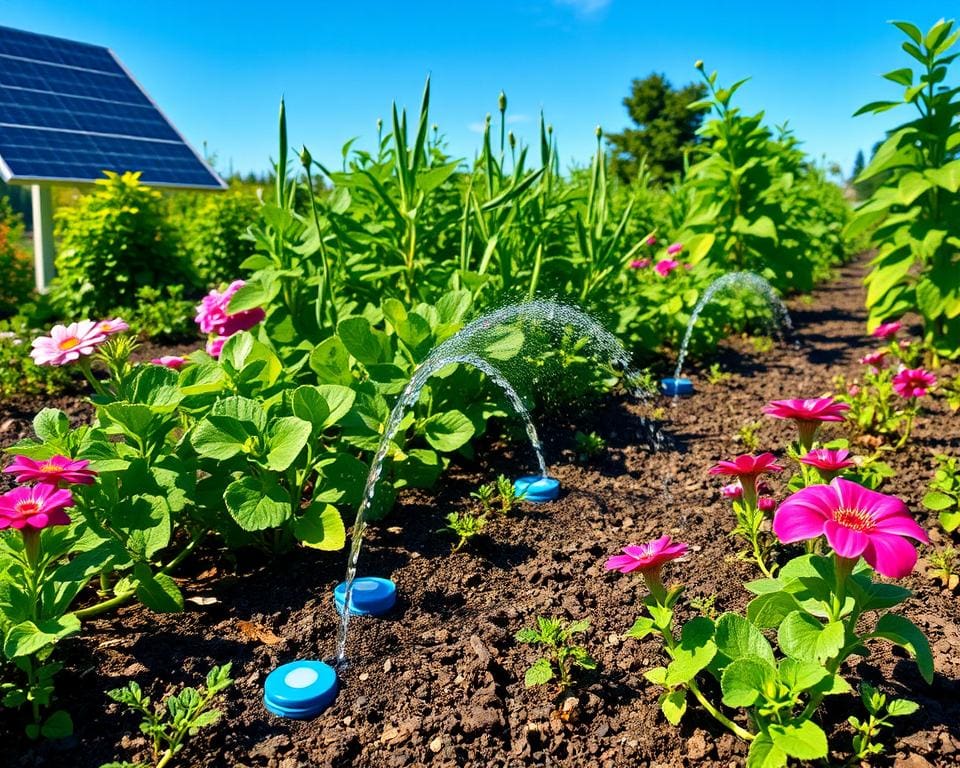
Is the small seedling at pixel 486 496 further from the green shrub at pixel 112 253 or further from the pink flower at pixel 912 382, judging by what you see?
the green shrub at pixel 112 253

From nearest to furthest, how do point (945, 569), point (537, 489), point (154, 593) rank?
1. point (154, 593)
2. point (945, 569)
3. point (537, 489)

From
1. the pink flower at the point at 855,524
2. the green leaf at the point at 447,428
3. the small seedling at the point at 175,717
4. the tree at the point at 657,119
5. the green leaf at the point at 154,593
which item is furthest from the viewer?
the tree at the point at 657,119

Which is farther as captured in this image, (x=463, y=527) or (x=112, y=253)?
(x=112, y=253)

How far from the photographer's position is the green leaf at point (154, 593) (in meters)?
1.67

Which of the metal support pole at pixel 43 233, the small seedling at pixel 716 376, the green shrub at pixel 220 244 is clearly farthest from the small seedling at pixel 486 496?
the metal support pole at pixel 43 233

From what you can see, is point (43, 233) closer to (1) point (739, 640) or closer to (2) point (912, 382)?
(2) point (912, 382)

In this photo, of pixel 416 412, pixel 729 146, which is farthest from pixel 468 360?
pixel 729 146

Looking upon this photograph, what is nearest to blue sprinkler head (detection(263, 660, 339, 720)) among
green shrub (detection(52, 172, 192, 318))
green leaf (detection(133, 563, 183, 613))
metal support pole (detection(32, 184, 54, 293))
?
green leaf (detection(133, 563, 183, 613))

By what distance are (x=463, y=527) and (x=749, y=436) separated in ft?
4.45

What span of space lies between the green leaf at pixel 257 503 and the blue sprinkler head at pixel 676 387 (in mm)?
2274

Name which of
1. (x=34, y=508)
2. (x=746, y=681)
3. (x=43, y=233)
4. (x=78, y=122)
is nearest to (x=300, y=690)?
(x=34, y=508)

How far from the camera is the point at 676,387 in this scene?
3.57 meters

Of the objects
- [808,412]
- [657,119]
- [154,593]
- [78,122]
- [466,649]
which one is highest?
[657,119]

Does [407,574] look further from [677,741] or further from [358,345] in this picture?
[677,741]
